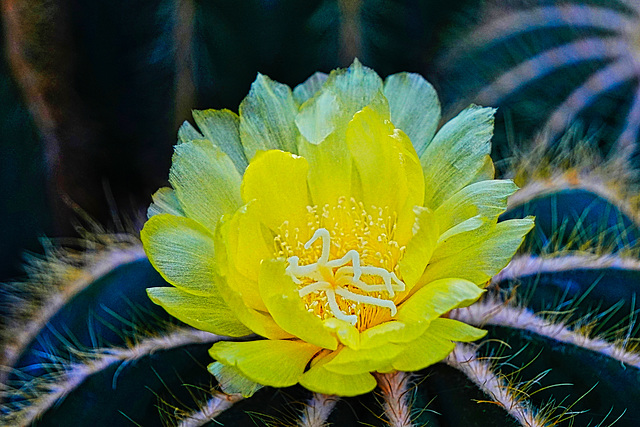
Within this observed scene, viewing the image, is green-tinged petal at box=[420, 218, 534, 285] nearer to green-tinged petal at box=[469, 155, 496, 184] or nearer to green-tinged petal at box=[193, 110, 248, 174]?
green-tinged petal at box=[469, 155, 496, 184]

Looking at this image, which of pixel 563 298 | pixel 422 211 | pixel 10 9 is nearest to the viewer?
pixel 422 211

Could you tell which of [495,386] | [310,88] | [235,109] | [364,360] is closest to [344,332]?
[364,360]

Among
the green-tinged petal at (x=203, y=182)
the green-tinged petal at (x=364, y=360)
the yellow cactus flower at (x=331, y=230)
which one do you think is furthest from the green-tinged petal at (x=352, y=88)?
the green-tinged petal at (x=364, y=360)

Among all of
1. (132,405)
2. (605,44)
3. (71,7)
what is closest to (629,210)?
(605,44)

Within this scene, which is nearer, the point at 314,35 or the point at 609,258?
the point at 609,258

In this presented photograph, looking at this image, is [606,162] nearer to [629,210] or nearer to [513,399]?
[629,210]

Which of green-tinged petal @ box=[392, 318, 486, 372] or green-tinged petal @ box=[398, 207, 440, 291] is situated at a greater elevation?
green-tinged petal @ box=[398, 207, 440, 291]

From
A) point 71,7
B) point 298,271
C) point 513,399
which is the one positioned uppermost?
point 71,7

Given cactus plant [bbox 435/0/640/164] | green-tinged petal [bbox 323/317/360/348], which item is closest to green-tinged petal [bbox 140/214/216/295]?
green-tinged petal [bbox 323/317/360/348]
